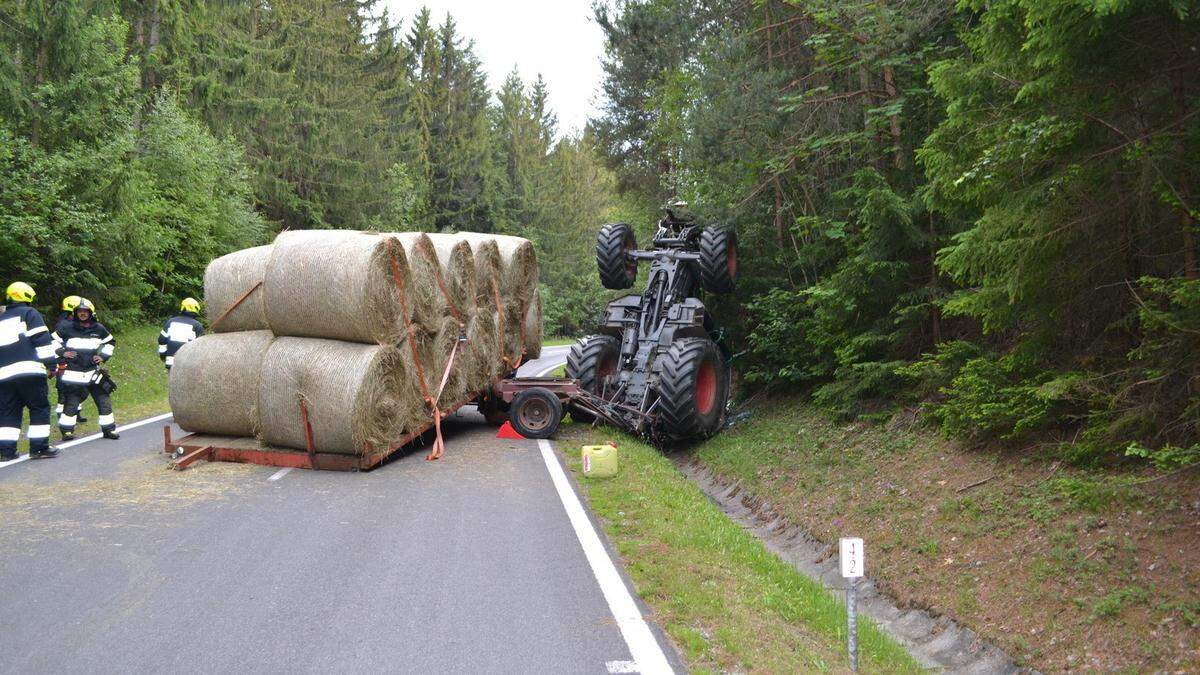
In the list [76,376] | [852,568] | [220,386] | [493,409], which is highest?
[76,376]

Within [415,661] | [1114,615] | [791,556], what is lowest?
[791,556]

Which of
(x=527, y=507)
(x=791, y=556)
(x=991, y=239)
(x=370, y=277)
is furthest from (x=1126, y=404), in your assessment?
(x=370, y=277)

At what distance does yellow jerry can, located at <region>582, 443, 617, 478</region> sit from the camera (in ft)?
34.3

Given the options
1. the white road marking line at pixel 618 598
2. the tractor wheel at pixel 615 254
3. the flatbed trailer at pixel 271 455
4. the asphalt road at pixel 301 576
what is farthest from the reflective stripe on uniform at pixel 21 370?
the tractor wheel at pixel 615 254

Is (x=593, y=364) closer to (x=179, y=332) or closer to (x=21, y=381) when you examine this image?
(x=179, y=332)

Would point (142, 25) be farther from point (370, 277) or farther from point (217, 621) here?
point (217, 621)

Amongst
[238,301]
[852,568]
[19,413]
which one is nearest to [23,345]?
[19,413]

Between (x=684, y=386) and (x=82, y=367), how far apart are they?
8.47 metres

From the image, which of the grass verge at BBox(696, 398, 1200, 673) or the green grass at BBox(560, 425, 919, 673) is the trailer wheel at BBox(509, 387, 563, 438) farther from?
the grass verge at BBox(696, 398, 1200, 673)

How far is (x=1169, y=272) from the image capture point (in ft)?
23.0

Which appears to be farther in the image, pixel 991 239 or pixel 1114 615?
pixel 991 239

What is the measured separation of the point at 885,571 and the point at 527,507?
3.49 metres

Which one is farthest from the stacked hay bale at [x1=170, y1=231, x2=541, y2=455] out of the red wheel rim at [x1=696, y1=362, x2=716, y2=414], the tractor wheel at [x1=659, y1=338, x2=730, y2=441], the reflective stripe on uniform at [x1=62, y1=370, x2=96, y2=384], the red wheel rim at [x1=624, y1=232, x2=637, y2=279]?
the red wheel rim at [x1=624, y1=232, x2=637, y2=279]

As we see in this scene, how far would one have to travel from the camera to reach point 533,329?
16.7 meters
